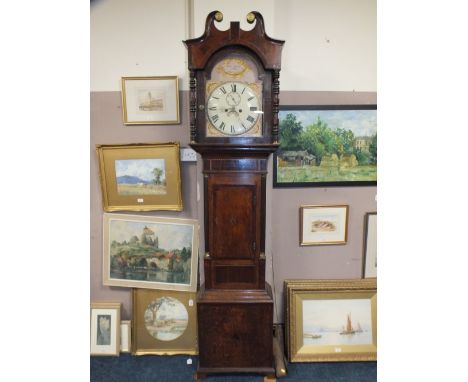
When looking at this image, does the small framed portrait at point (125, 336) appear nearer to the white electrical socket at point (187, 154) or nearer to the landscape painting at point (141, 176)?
the landscape painting at point (141, 176)

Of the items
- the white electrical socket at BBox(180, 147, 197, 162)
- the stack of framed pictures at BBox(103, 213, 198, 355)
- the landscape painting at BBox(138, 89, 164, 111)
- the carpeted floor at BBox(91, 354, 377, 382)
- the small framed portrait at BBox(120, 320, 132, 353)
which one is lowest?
the carpeted floor at BBox(91, 354, 377, 382)

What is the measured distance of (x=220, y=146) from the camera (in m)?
1.82

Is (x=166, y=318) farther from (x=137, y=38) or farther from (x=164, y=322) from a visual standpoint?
(x=137, y=38)

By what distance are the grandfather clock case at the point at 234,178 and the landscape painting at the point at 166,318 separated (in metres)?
0.40

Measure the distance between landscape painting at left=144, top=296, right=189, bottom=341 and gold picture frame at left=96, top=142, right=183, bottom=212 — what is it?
70cm

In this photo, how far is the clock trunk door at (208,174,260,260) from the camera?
190cm

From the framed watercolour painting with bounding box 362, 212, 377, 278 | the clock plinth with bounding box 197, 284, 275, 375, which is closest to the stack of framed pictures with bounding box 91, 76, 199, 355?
→ the clock plinth with bounding box 197, 284, 275, 375

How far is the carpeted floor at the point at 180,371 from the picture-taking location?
2.07 meters

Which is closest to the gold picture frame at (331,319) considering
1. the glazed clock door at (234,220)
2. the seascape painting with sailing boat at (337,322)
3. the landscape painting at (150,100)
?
the seascape painting with sailing boat at (337,322)

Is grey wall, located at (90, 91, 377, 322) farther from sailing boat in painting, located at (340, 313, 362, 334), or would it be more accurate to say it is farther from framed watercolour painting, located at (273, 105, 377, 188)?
sailing boat in painting, located at (340, 313, 362, 334)

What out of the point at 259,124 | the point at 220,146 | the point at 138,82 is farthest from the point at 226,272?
the point at 138,82

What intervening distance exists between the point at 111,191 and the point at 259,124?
1.20 metres

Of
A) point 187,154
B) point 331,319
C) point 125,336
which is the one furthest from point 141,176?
point 331,319

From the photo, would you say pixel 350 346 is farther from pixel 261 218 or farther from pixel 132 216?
pixel 132 216
